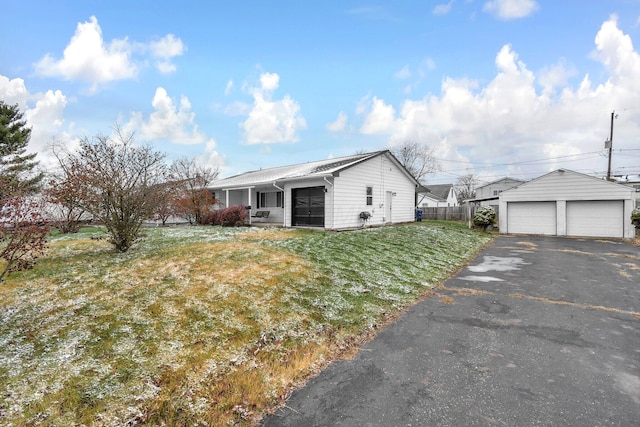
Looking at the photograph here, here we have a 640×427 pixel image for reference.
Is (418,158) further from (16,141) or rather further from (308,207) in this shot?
(16,141)

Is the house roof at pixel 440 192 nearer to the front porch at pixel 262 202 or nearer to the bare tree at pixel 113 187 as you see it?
the front porch at pixel 262 202

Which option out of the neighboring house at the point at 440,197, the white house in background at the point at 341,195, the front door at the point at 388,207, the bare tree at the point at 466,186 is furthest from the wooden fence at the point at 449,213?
the bare tree at the point at 466,186

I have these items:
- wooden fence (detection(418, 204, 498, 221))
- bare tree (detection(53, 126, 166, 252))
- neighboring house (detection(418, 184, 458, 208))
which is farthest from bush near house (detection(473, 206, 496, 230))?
neighboring house (detection(418, 184, 458, 208))

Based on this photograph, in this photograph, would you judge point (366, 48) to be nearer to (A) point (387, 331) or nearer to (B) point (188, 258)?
(B) point (188, 258)

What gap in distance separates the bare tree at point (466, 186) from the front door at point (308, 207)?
161 feet

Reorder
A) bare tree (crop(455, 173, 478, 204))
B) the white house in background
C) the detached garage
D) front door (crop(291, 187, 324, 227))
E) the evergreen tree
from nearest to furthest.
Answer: the white house in background < front door (crop(291, 187, 324, 227)) < the detached garage < the evergreen tree < bare tree (crop(455, 173, 478, 204))

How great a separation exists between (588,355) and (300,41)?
46.0 ft

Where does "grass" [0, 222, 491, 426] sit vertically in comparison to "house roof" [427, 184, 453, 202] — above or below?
below

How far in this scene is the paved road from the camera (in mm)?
2789

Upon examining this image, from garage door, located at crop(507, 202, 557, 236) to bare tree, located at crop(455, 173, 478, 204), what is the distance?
3937 centimetres

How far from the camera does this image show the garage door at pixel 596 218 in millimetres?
17016

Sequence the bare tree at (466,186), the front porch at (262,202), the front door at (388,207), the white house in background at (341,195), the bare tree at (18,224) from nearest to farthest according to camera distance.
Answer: the bare tree at (18,224)
the white house in background at (341,195)
the front door at (388,207)
the front porch at (262,202)
the bare tree at (466,186)

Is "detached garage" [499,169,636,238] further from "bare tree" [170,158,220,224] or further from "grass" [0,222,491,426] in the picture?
"bare tree" [170,158,220,224]

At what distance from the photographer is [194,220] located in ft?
64.9
